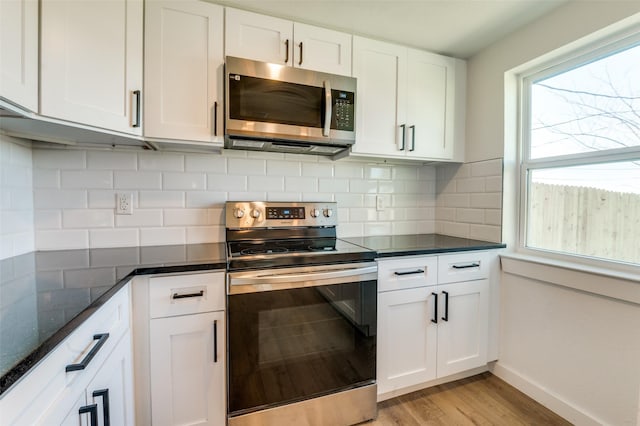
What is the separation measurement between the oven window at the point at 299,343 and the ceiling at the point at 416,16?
4.85 ft

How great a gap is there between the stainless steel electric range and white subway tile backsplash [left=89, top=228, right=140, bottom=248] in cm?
58

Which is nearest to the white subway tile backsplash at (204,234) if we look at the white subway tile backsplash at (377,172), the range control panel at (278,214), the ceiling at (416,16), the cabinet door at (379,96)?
the range control panel at (278,214)

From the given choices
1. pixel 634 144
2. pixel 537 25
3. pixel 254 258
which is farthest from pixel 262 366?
pixel 537 25

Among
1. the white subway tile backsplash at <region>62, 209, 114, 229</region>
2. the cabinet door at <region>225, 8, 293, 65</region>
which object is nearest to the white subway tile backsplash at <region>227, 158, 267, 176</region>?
the cabinet door at <region>225, 8, 293, 65</region>

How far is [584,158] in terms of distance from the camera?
1.57 m

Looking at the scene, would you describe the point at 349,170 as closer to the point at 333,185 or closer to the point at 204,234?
the point at 333,185

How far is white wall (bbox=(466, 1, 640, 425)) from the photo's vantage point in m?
1.36

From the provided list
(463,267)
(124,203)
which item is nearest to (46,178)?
(124,203)

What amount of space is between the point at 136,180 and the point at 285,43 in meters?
1.15

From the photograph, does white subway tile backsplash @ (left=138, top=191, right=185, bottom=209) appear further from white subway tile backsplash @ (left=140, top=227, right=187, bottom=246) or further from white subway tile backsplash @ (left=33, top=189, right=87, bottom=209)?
white subway tile backsplash @ (left=33, top=189, right=87, bottom=209)

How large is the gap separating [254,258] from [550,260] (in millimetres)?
1686

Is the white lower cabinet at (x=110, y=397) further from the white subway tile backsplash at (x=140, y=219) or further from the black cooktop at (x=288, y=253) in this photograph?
the white subway tile backsplash at (x=140, y=219)

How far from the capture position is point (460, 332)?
180 centimetres

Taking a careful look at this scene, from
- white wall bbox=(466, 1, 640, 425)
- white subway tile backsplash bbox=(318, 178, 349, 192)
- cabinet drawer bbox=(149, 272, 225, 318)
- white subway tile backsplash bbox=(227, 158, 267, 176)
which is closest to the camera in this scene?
cabinet drawer bbox=(149, 272, 225, 318)
